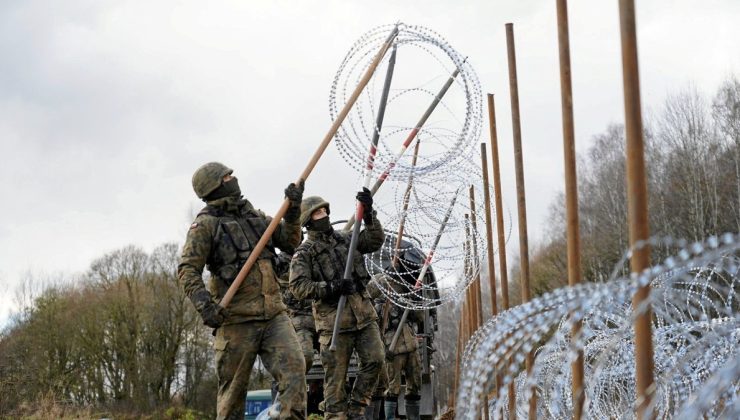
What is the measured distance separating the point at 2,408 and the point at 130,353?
21904mm

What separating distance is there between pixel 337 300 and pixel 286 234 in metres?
1.82

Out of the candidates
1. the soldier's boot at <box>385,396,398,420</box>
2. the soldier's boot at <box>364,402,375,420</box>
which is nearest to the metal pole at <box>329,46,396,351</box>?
the soldier's boot at <box>364,402,375,420</box>

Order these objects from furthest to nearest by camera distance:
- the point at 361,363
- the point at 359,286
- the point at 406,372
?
the point at 406,372
the point at 359,286
the point at 361,363

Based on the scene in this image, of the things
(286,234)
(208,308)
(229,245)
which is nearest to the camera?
(208,308)

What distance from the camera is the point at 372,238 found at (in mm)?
9320

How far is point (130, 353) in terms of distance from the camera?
41.3 m

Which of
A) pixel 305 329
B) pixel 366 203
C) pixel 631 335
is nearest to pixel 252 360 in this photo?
pixel 366 203

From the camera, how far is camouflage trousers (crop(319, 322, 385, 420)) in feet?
29.9

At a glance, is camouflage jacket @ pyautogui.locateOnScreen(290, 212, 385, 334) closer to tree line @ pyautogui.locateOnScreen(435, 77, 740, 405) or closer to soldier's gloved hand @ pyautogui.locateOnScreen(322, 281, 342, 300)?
soldier's gloved hand @ pyautogui.locateOnScreen(322, 281, 342, 300)

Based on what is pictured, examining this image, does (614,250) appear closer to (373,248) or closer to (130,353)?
(130,353)

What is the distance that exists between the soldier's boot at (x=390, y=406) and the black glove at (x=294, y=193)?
19.2 ft

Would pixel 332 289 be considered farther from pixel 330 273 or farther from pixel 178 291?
pixel 178 291

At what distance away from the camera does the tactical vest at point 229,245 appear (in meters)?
7.53

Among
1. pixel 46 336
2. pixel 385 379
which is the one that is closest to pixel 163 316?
pixel 46 336
